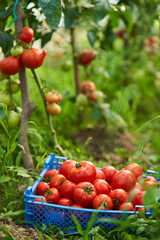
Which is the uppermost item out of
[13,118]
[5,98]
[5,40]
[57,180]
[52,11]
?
[52,11]

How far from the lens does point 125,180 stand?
1.67 metres

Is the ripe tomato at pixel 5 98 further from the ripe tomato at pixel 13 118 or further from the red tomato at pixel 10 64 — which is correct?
the red tomato at pixel 10 64

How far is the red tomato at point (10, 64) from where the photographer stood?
1.87 meters

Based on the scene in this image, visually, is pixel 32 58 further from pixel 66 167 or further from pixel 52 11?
pixel 66 167

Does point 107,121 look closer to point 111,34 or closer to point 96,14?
point 111,34

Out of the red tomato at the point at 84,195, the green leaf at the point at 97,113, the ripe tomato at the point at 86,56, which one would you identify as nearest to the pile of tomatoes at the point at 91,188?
the red tomato at the point at 84,195

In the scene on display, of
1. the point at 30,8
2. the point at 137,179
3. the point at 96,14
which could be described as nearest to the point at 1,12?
the point at 30,8

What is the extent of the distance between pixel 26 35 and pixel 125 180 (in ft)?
3.41

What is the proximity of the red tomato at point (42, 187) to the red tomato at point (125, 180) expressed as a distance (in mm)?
384

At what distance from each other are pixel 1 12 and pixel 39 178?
105 cm

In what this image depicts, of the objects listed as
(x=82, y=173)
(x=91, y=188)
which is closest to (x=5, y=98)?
(x=82, y=173)

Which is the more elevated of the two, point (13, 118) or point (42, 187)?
point (13, 118)

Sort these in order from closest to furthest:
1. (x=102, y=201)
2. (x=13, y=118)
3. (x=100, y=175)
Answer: (x=102, y=201), (x=100, y=175), (x=13, y=118)

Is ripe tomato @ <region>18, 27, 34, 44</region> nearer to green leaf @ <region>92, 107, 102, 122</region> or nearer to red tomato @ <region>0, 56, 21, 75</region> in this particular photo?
red tomato @ <region>0, 56, 21, 75</region>
